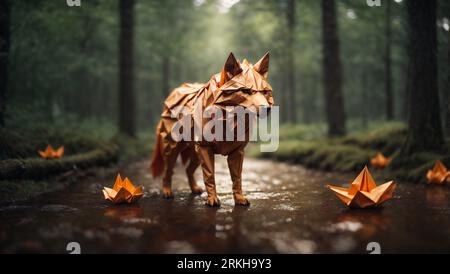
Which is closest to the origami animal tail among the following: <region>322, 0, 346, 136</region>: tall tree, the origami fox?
the origami fox

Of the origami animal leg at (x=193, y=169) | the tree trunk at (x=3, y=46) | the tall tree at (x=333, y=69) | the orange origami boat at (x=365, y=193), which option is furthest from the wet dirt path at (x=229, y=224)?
the tall tree at (x=333, y=69)

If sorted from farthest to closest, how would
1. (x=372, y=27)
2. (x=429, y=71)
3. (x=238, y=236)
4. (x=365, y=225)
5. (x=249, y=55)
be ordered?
(x=249, y=55) → (x=372, y=27) → (x=429, y=71) → (x=365, y=225) → (x=238, y=236)

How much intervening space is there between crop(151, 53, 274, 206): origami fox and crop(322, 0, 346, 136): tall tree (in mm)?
7552

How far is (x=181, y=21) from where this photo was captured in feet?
91.5

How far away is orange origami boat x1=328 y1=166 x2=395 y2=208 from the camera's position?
4.57 meters

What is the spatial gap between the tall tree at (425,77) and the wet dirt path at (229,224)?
1.68 m

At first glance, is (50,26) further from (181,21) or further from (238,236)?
(238,236)

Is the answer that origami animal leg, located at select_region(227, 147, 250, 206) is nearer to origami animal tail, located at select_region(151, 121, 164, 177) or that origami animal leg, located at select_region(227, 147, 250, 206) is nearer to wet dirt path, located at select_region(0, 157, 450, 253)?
wet dirt path, located at select_region(0, 157, 450, 253)

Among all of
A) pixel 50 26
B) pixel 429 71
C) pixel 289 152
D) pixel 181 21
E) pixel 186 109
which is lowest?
pixel 289 152

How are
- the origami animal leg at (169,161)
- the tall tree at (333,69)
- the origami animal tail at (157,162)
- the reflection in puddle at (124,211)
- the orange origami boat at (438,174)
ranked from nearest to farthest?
the reflection in puddle at (124,211), the origami animal leg at (169,161), the orange origami boat at (438,174), the origami animal tail at (157,162), the tall tree at (333,69)

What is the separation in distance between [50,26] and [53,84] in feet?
8.58

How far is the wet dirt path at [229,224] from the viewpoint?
3.15 meters

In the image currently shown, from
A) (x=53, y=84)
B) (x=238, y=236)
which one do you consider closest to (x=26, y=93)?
(x=53, y=84)

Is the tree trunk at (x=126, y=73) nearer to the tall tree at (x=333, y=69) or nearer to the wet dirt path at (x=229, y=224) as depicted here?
the tall tree at (x=333, y=69)
